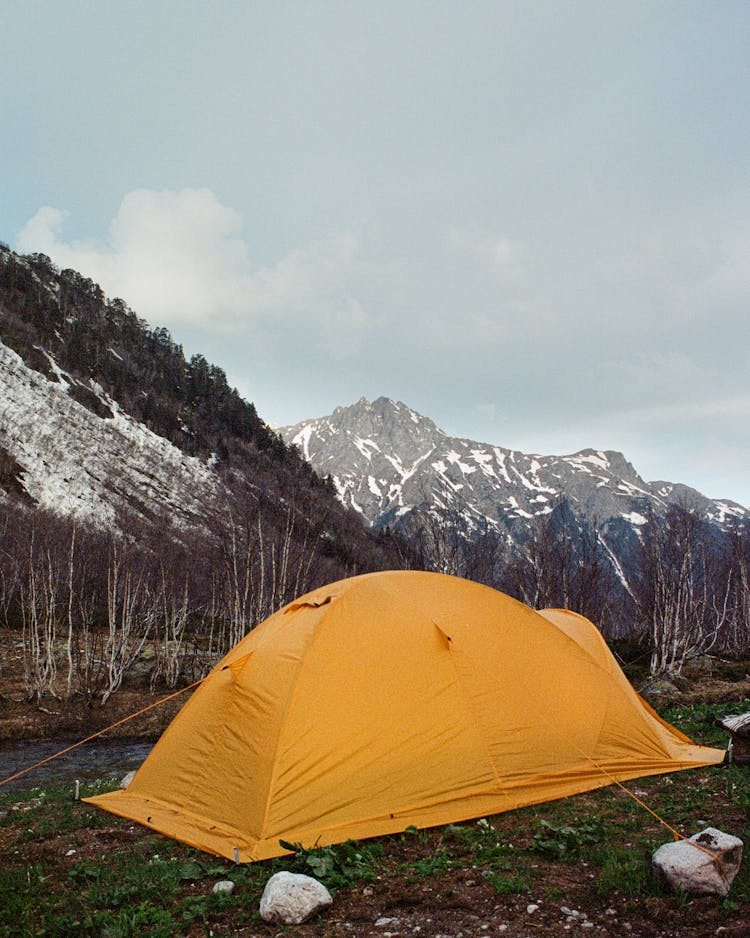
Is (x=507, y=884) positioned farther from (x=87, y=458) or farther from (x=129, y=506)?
(x=87, y=458)

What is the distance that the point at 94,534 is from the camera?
41.3 metres

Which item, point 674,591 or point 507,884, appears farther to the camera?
point 674,591

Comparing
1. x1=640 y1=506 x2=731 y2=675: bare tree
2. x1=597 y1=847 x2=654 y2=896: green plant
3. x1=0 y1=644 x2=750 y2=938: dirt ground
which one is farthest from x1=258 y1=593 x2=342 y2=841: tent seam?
x1=640 y1=506 x2=731 y2=675: bare tree

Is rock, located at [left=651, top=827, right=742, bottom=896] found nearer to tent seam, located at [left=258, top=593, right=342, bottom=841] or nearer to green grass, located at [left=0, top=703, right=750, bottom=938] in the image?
→ green grass, located at [left=0, top=703, right=750, bottom=938]

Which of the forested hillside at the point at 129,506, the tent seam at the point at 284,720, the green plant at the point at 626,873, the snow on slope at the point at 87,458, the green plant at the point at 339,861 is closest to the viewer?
the green plant at the point at 626,873

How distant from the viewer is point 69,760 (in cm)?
1669

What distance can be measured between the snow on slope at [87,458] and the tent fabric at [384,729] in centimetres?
4506

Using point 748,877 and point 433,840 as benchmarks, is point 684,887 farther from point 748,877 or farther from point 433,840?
point 433,840

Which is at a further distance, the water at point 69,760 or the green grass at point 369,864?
the water at point 69,760

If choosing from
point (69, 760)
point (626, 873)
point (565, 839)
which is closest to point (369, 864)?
point (565, 839)

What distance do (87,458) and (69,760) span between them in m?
49.6

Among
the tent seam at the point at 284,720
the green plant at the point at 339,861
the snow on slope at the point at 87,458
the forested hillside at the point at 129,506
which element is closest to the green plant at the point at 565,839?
the green plant at the point at 339,861

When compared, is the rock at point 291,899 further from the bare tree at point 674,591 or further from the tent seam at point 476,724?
the bare tree at point 674,591

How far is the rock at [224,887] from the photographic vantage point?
5.98 metres
